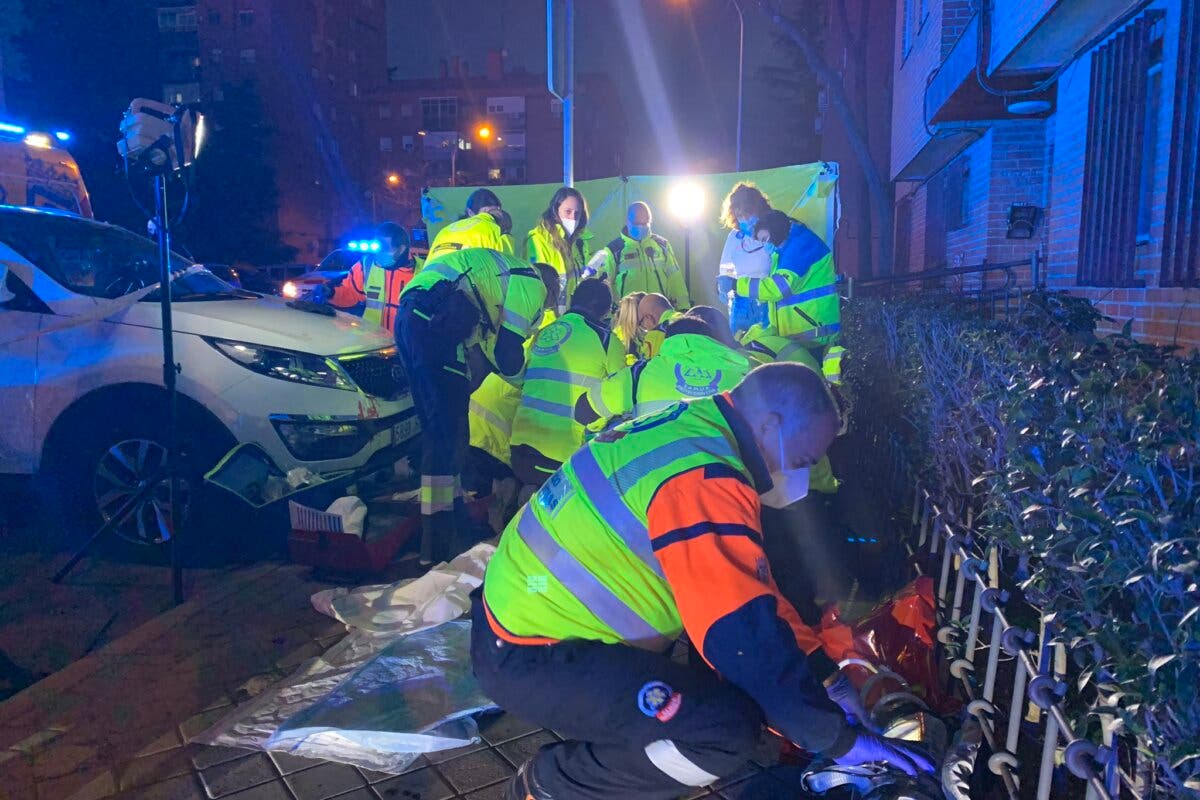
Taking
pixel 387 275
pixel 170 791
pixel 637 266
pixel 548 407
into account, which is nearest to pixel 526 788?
pixel 170 791

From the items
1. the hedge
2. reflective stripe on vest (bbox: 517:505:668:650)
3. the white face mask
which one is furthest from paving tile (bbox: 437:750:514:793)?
the hedge

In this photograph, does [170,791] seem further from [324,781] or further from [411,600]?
[411,600]

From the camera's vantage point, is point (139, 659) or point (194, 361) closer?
point (139, 659)

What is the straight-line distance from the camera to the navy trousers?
83.0 inches

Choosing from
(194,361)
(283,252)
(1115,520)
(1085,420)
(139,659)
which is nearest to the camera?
(1115,520)

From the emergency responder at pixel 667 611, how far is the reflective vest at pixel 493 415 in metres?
3.03

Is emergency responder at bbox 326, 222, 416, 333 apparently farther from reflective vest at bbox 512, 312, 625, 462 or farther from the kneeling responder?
reflective vest at bbox 512, 312, 625, 462

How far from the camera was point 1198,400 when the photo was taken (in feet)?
5.83

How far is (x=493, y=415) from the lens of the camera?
538 centimetres

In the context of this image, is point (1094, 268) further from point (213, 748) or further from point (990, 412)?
point (213, 748)

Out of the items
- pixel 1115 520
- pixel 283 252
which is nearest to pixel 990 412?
pixel 1115 520

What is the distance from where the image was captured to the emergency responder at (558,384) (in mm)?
4574

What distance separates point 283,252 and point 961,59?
30.1 metres

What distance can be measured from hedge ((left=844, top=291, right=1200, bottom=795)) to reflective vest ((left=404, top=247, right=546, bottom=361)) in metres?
2.38
